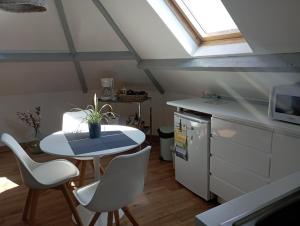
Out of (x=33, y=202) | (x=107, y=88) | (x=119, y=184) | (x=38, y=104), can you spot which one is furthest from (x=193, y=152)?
(x=38, y=104)

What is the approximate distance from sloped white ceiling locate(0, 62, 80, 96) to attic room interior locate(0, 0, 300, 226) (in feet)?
0.07

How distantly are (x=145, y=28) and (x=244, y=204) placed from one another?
2.33 metres

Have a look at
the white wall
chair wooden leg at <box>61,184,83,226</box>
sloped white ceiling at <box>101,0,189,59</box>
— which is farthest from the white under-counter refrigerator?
the white wall

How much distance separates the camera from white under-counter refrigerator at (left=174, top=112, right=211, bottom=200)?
2.42 meters

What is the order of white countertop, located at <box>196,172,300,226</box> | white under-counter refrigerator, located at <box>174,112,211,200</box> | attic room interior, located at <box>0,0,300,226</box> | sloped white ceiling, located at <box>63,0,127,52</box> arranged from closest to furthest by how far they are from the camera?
white countertop, located at <box>196,172,300,226</box> < attic room interior, located at <box>0,0,300,226</box> < white under-counter refrigerator, located at <box>174,112,211,200</box> < sloped white ceiling, located at <box>63,0,127,52</box>

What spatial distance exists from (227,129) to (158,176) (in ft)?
4.06

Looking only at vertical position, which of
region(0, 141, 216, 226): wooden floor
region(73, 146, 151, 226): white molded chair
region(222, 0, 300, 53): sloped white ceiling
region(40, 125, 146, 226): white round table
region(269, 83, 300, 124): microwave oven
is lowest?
region(0, 141, 216, 226): wooden floor

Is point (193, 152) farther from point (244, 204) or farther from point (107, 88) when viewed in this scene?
point (107, 88)

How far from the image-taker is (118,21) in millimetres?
3047

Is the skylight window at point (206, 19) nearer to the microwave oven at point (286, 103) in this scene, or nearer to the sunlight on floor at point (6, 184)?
the microwave oven at point (286, 103)

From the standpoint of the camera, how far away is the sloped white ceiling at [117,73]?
149 inches

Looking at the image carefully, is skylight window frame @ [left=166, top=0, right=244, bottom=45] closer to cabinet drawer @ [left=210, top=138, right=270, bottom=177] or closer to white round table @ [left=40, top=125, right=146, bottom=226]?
cabinet drawer @ [left=210, top=138, right=270, bottom=177]

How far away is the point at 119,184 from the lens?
163 cm

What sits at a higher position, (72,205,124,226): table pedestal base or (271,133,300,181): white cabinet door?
(271,133,300,181): white cabinet door
